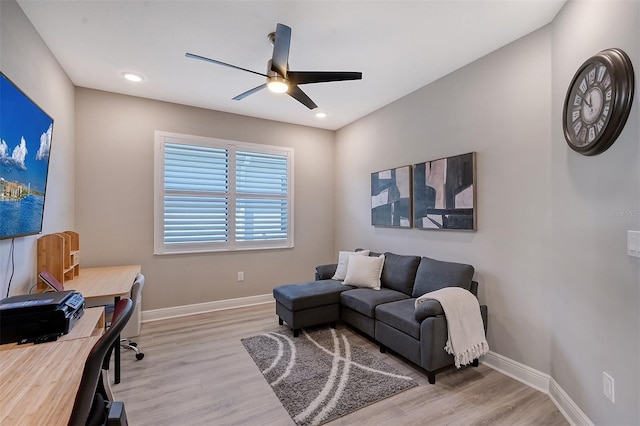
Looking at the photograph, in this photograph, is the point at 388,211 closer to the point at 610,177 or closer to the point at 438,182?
the point at 438,182

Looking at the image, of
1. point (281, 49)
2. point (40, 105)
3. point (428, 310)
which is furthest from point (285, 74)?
point (428, 310)

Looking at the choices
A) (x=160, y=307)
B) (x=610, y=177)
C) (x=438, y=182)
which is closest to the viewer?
(x=610, y=177)

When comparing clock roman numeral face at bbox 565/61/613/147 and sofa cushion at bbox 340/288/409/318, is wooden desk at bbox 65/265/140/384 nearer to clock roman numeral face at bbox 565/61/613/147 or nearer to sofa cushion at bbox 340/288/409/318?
sofa cushion at bbox 340/288/409/318

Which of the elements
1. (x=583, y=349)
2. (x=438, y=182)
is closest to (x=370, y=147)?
(x=438, y=182)

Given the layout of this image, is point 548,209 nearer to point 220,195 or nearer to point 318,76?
point 318,76

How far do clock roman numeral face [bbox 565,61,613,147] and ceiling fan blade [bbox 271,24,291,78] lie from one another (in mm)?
1894

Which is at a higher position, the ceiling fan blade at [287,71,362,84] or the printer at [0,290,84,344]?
the ceiling fan blade at [287,71,362,84]

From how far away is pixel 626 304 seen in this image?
1.54 meters

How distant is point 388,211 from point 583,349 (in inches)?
90.9

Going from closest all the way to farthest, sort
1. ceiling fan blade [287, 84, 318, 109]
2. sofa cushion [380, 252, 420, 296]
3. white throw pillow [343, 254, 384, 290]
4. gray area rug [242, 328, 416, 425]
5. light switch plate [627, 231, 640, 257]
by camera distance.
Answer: light switch plate [627, 231, 640, 257] < gray area rug [242, 328, 416, 425] < ceiling fan blade [287, 84, 318, 109] < sofa cushion [380, 252, 420, 296] < white throw pillow [343, 254, 384, 290]

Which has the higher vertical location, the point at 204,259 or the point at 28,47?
the point at 28,47

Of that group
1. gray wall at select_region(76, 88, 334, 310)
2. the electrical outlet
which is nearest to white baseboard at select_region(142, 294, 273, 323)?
gray wall at select_region(76, 88, 334, 310)

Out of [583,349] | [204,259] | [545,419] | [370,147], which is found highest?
[370,147]

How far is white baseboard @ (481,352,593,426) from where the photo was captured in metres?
1.88
